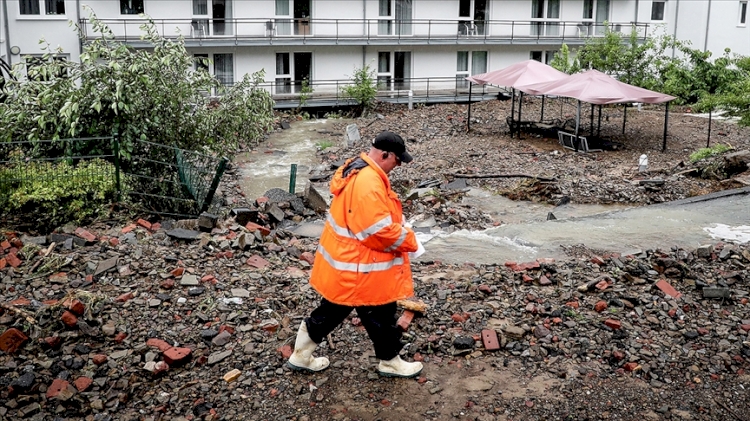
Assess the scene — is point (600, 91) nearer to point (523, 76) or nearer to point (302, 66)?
point (523, 76)

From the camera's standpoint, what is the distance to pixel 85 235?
8.54 meters

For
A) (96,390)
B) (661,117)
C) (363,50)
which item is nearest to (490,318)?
(96,390)

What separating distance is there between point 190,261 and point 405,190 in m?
8.08

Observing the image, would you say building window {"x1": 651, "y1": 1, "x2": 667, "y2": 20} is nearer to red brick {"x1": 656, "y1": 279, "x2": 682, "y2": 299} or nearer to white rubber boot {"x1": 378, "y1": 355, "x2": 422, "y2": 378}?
red brick {"x1": 656, "y1": 279, "x2": 682, "y2": 299}

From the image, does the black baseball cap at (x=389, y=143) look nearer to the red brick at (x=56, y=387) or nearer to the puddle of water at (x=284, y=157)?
the red brick at (x=56, y=387)

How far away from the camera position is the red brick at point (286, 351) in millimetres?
5784

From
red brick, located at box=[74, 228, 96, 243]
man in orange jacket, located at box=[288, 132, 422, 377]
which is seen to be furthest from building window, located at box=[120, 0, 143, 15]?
man in orange jacket, located at box=[288, 132, 422, 377]

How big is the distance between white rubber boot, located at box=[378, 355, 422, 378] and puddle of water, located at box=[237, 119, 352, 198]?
1089cm

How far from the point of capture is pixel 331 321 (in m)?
5.36

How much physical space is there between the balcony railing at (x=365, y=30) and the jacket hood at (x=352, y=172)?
23198 millimetres

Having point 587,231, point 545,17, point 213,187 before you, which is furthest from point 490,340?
point 545,17

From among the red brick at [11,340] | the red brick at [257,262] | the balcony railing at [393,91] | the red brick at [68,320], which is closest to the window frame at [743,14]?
the balcony railing at [393,91]

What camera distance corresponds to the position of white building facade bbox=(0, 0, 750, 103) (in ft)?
88.4

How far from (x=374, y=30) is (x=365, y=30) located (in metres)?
0.45
